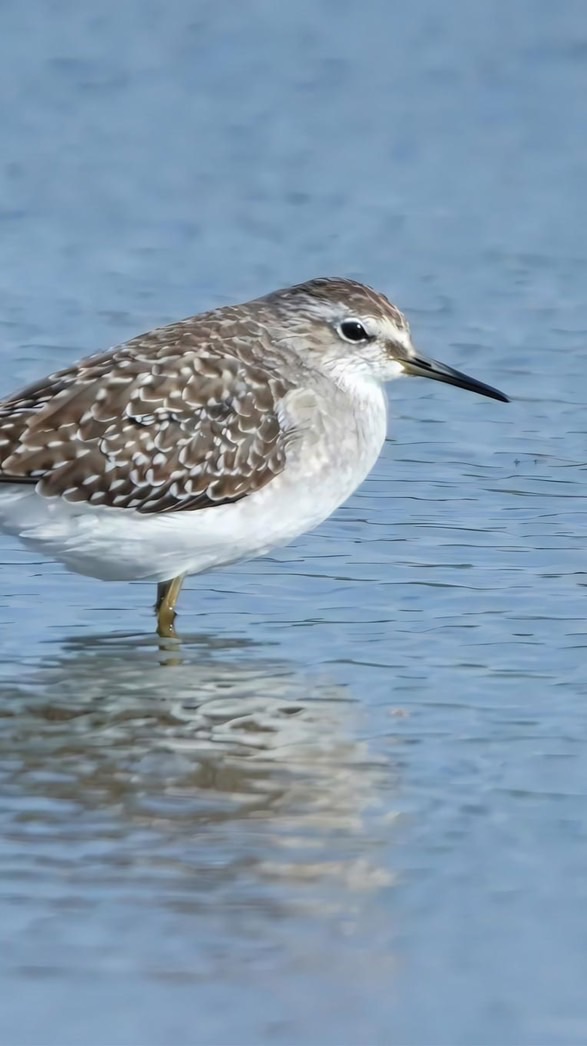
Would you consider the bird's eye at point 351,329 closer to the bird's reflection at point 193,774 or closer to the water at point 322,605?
the water at point 322,605

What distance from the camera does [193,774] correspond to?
7.77 metres

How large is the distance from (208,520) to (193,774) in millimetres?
1879

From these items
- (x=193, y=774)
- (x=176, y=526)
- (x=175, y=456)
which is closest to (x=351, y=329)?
(x=175, y=456)

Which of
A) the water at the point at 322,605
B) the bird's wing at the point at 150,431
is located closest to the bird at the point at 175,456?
the bird's wing at the point at 150,431

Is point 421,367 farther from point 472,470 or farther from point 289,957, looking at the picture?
point 289,957

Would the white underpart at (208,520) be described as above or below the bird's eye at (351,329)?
below

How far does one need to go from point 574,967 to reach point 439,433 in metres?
6.35

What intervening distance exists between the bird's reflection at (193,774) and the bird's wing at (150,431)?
0.69 m

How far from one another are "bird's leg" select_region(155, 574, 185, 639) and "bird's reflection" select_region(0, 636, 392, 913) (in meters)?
0.14

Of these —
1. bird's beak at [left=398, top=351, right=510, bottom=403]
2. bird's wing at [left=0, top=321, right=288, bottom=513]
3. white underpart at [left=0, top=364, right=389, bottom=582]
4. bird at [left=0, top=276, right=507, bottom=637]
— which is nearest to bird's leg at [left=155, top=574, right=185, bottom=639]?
bird at [left=0, top=276, right=507, bottom=637]

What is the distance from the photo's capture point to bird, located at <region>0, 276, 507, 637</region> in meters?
9.30

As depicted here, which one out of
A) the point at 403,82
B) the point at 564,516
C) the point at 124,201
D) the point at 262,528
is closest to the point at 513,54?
the point at 403,82

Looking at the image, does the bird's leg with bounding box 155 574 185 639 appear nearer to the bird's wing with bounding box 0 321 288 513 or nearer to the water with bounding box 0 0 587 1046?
the water with bounding box 0 0 587 1046

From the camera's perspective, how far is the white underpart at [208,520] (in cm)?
928
